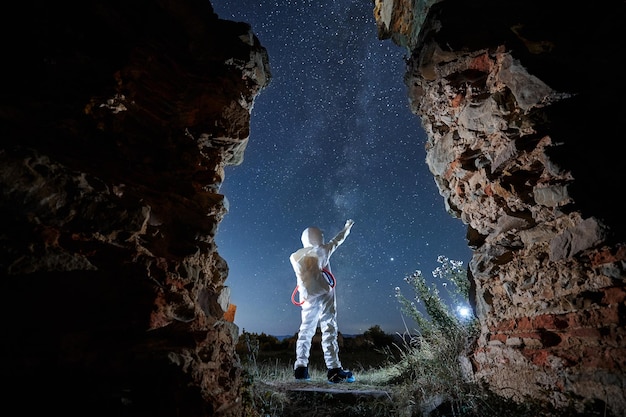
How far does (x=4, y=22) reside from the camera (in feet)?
6.90

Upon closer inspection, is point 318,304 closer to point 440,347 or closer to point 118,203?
point 440,347

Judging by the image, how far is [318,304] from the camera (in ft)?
18.0

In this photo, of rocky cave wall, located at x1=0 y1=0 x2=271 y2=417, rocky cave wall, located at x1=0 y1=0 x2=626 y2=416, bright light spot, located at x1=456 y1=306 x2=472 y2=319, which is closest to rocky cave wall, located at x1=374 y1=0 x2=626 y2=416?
rocky cave wall, located at x1=0 y1=0 x2=626 y2=416

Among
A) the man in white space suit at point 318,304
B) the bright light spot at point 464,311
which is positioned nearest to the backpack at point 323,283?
the man in white space suit at point 318,304

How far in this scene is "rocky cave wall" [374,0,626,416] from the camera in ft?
7.73

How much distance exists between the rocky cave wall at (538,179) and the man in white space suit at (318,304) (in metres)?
2.34

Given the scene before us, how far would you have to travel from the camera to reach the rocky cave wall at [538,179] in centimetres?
236

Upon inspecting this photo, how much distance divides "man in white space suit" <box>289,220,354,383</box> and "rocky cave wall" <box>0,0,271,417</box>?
271 cm

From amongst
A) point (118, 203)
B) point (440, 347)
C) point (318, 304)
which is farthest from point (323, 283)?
point (118, 203)

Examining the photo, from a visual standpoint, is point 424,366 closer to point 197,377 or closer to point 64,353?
point 197,377

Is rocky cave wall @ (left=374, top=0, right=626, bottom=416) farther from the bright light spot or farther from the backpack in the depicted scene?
the backpack

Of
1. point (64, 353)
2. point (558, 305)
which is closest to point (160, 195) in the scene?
point (64, 353)

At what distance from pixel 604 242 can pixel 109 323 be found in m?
3.40

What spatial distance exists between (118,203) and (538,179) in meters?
3.43
